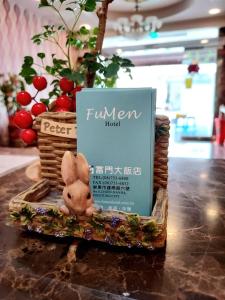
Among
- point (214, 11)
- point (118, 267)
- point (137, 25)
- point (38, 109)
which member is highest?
point (214, 11)

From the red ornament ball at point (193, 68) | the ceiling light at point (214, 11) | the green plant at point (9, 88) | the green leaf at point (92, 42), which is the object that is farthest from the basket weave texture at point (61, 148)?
the red ornament ball at point (193, 68)

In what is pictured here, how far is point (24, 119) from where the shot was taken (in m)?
0.62

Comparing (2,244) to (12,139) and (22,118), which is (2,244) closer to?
(22,118)

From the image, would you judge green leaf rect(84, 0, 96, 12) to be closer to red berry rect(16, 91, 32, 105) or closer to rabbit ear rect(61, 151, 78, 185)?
red berry rect(16, 91, 32, 105)

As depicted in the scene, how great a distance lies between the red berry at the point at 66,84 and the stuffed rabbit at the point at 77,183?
0.29 metres

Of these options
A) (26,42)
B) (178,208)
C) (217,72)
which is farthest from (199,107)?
(178,208)

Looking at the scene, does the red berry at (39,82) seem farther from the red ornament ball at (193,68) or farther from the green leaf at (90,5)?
the red ornament ball at (193,68)

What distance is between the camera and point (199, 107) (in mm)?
5844

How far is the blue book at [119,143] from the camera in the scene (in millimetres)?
451

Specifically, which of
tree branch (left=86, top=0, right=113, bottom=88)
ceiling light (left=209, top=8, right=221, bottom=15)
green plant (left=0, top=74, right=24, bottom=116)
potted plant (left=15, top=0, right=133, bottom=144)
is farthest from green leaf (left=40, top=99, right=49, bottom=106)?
ceiling light (left=209, top=8, right=221, bottom=15)

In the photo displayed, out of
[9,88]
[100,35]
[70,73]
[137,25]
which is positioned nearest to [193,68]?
[137,25]

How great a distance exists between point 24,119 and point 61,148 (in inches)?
5.1

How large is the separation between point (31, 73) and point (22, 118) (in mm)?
133

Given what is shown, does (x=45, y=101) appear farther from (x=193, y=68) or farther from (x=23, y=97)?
(x=193, y=68)
